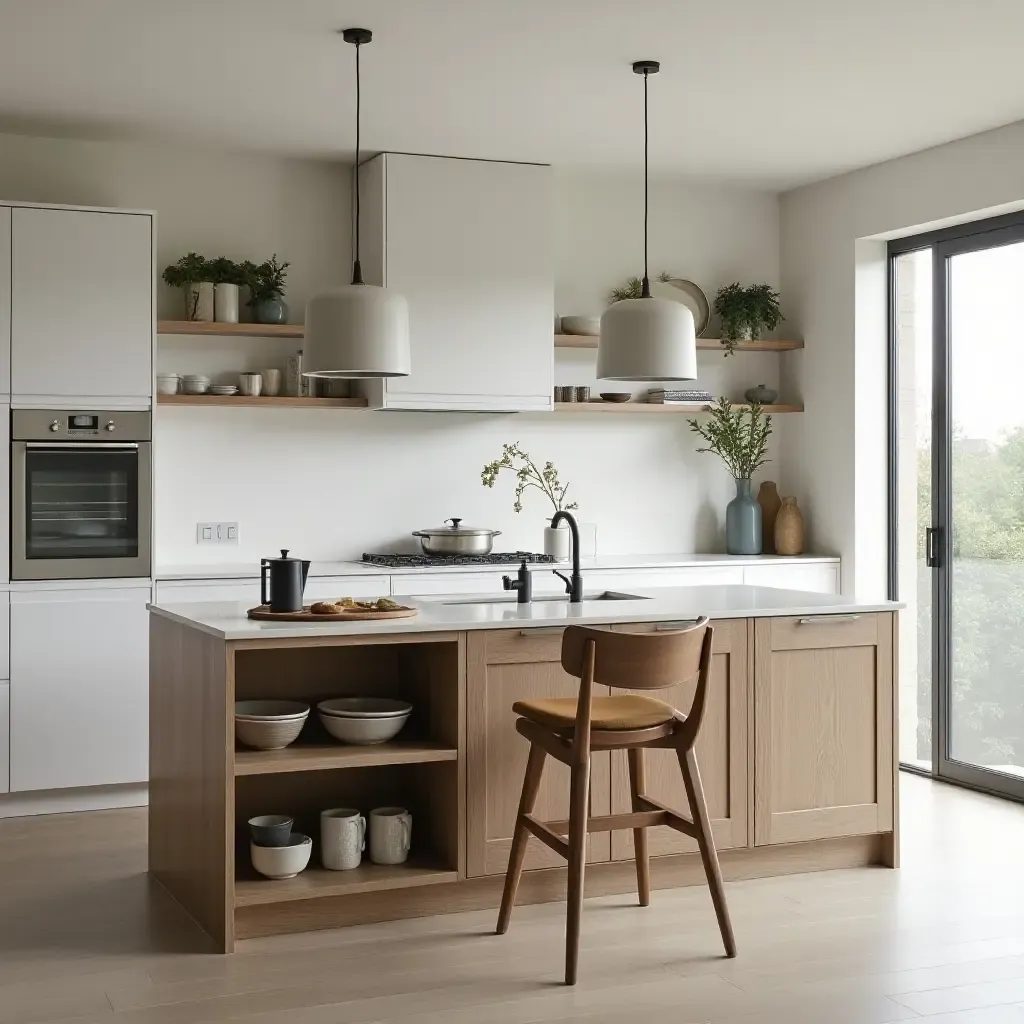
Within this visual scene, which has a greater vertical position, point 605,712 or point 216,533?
point 216,533

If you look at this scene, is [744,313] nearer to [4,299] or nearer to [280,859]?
[4,299]

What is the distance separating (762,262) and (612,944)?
13.2 feet

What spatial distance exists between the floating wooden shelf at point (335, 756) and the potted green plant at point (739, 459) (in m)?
2.99

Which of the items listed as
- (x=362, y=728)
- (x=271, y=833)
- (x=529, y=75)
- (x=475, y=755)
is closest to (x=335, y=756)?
(x=362, y=728)

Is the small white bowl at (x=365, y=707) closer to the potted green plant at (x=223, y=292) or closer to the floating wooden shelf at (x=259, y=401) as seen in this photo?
the floating wooden shelf at (x=259, y=401)

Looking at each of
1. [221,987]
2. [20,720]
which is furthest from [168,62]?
[221,987]

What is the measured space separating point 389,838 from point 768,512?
340 cm

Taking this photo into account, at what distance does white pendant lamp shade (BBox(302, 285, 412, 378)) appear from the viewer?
3695mm

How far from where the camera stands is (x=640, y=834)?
3.95m

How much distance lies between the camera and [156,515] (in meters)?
5.72

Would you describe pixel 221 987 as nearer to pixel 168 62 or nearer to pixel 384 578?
pixel 384 578

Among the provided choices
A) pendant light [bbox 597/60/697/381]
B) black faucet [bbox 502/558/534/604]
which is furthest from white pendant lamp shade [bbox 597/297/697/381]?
black faucet [bbox 502/558/534/604]

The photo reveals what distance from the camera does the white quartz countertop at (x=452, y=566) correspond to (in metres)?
5.31

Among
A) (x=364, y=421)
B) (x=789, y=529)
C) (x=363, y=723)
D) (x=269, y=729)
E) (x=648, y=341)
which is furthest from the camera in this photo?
(x=789, y=529)
